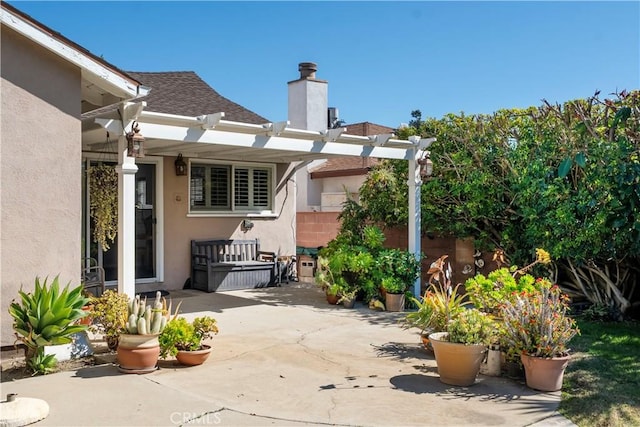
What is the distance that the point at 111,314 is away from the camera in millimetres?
5910

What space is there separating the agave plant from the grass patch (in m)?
4.53

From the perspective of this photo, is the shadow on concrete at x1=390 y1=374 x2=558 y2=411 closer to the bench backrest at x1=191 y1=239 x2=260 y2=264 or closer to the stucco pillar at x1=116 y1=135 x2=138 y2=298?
the stucco pillar at x1=116 y1=135 x2=138 y2=298

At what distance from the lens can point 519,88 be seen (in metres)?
12.4

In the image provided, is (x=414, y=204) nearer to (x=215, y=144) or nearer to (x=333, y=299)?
(x=333, y=299)

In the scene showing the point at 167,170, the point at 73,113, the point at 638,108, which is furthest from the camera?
the point at 167,170

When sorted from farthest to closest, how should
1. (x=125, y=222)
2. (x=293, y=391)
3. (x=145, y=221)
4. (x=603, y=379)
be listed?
(x=145, y=221) < (x=125, y=222) < (x=603, y=379) < (x=293, y=391)

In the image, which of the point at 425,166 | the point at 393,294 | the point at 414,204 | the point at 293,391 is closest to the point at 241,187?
Answer: the point at 414,204

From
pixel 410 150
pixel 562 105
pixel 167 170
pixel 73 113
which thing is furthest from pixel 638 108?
pixel 167 170

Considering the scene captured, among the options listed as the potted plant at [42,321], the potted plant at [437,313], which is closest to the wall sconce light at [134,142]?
the potted plant at [42,321]

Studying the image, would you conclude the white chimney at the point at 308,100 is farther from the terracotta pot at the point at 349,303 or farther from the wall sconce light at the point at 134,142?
the wall sconce light at the point at 134,142

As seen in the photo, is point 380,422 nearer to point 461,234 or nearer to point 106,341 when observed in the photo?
point 106,341

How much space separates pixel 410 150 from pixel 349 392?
5.79 meters

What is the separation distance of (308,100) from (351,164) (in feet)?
10.2

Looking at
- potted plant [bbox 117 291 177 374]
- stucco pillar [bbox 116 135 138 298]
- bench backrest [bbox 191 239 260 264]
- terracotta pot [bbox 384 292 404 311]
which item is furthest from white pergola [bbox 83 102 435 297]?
bench backrest [bbox 191 239 260 264]
